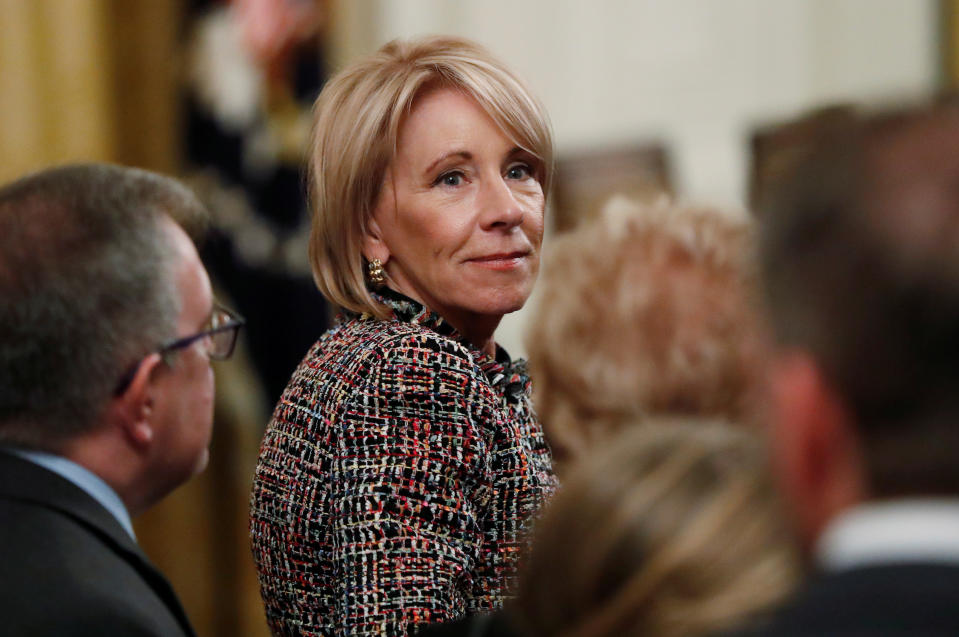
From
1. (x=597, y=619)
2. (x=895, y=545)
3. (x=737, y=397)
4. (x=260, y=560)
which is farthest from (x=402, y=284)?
(x=895, y=545)

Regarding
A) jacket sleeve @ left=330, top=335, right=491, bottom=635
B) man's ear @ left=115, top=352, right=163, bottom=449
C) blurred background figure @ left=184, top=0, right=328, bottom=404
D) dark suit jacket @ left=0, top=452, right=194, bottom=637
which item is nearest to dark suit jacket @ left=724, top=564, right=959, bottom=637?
jacket sleeve @ left=330, top=335, right=491, bottom=635

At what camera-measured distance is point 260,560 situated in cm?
189

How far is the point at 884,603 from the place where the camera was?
33.9 inches

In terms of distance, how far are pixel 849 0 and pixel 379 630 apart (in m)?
4.21

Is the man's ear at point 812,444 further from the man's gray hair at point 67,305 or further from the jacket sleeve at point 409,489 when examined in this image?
the man's gray hair at point 67,305

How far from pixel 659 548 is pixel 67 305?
36.1 inches

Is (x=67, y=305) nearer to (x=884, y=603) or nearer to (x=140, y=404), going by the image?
(x=140, y=404)

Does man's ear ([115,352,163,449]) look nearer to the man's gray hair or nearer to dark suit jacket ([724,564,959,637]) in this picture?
the man's gray hair

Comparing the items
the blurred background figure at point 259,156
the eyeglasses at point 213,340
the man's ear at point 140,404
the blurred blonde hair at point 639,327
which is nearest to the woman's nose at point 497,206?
the blurred blonde hair at point 639,327

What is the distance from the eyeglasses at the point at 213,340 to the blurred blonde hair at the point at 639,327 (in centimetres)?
49

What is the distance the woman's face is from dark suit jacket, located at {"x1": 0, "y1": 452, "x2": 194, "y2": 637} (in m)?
0.59

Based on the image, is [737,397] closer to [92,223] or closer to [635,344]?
[635,344]

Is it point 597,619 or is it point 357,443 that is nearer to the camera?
point 597,619

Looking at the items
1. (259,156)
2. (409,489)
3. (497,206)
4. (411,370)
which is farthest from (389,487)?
(259,156)
